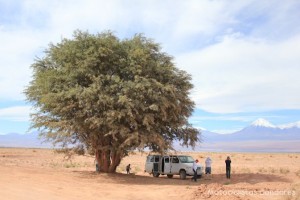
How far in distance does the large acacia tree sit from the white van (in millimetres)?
2419

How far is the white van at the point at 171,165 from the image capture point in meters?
31.7

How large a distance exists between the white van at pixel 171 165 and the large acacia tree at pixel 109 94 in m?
2.42

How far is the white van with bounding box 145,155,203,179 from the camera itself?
104 ft

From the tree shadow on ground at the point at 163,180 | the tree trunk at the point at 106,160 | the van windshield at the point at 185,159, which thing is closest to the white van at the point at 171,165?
the van windshield at the point at 185,159

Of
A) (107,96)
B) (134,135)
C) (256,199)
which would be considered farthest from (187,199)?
(107,96)

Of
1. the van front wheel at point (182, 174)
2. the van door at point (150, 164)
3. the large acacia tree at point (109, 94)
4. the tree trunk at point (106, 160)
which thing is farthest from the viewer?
the van door at point (150, 164)

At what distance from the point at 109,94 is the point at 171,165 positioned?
8.54m

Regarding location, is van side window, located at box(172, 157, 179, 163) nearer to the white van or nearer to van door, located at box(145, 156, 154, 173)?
the white van

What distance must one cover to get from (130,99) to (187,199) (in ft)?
28.5

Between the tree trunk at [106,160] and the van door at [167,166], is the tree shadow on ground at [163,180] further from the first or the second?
the van door at [167,166]

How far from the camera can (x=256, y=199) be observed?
19703 mm

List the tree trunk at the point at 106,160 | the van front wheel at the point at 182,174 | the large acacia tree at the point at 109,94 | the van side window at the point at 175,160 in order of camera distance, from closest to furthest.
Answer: the large acacia tree at the point at 109,94 → the tree trunk at the point at 106,160 → the van front wheel at the point at 182,174 → the van side window at the point at 175,160

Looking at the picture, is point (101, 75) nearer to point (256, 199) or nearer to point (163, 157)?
point (163, 157)

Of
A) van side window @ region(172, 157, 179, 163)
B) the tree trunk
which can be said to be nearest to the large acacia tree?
the tree trunk
